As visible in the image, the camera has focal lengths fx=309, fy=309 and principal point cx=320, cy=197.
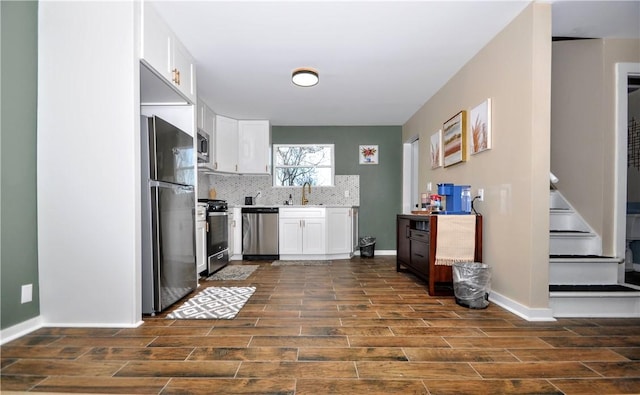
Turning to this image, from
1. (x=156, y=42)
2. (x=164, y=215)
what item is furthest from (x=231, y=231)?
(x=156, y=42)

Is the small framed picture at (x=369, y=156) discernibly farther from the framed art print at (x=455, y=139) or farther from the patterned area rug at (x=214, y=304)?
the patterned area rug at (x=214, y=304)

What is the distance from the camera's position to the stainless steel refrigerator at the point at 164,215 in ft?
7.47

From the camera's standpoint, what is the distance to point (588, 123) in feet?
9.35

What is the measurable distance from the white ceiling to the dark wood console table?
1.62 metres

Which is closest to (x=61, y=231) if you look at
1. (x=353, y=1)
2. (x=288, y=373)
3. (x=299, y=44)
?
(x=288, y=373)

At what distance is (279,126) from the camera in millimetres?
5793

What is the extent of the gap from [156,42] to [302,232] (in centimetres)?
326

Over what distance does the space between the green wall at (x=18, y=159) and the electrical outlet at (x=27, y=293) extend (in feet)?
0.08

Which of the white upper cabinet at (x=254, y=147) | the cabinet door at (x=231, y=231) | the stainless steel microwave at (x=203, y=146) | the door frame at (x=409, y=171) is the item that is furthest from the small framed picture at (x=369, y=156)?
the stainless steel microwave at (x=203, y=146)

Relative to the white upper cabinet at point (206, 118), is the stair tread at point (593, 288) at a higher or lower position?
lower

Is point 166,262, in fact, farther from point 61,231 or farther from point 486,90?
point 486,90

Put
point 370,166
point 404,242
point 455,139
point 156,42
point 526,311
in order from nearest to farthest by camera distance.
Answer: point 526,311
point 156,42
point 455,139
point 404,242
point 370,166

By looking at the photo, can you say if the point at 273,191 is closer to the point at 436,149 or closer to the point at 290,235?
the point at 290,235

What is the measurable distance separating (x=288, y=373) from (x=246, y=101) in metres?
3.80
